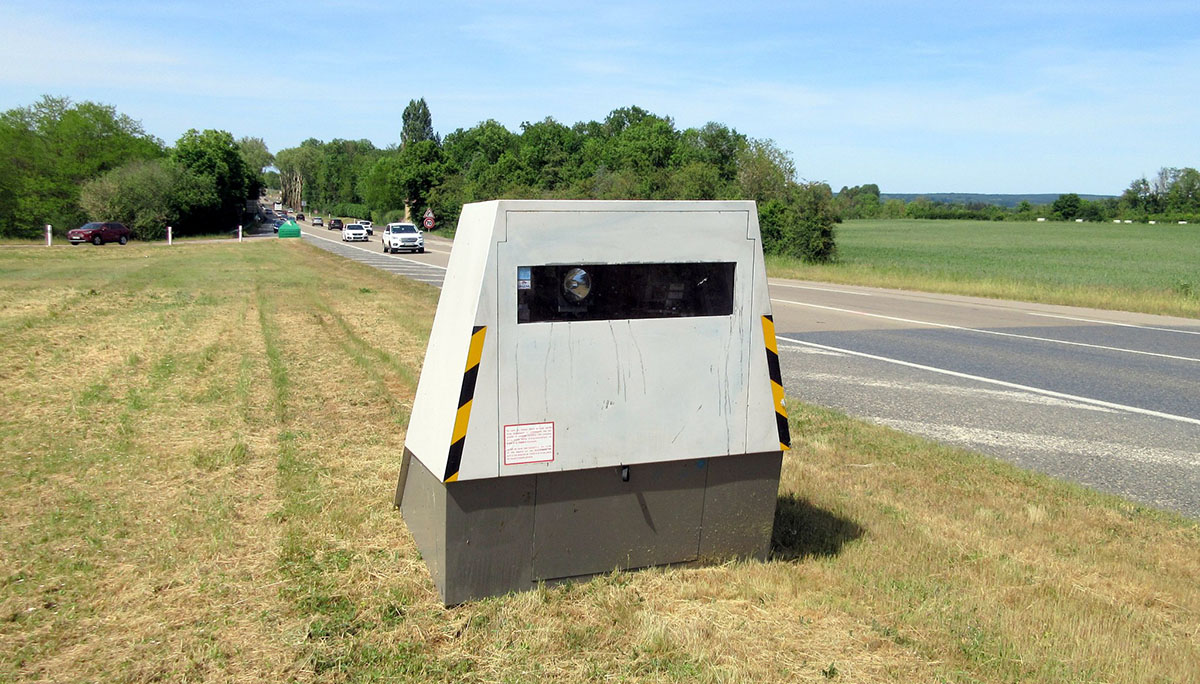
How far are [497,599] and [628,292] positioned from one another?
160cm

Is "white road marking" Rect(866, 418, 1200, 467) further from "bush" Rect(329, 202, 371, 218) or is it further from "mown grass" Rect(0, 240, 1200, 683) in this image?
"bush" Rect(329, 202, 371, 218)

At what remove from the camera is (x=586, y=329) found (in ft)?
14.8

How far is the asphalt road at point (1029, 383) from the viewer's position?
25.6 feet

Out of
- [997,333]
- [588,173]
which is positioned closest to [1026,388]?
[997,333]

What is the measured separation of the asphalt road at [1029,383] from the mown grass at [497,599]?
93 centimetres

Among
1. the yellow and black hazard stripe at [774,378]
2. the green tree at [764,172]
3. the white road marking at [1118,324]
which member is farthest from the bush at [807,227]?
the yellow and black hazard stripe at [774,378]

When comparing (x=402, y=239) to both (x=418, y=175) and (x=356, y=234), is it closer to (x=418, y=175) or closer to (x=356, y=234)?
(x=356, y=234)

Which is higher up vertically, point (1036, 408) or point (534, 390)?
point (534, 390)

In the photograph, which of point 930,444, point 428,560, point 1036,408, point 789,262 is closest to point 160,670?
point 428,560

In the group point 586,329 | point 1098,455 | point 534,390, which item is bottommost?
point 1098,455

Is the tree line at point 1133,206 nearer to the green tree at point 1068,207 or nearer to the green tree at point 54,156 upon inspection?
the green tree at point 1068,207

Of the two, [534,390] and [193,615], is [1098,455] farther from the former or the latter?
[193,615]

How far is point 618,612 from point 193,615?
1897 mm

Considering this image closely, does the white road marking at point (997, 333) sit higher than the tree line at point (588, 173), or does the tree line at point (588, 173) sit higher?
the tree line at point (588, 173)
